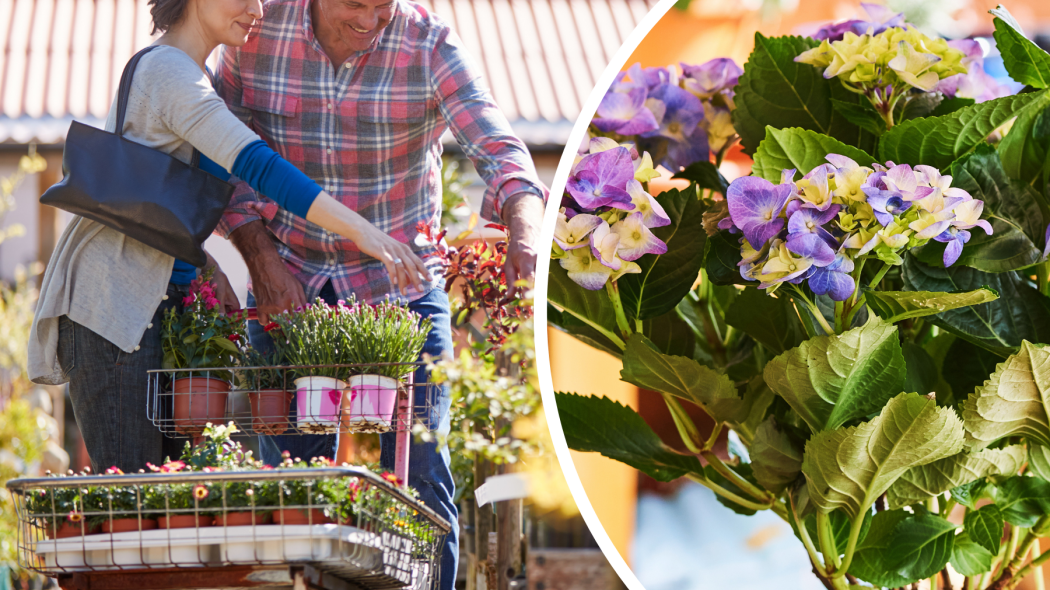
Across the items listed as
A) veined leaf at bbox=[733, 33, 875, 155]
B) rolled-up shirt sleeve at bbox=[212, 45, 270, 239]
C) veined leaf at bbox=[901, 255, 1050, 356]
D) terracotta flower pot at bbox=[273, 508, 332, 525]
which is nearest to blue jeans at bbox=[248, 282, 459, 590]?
rolled-up shirt sleeve at bbox=[212, 45, 270, 239]

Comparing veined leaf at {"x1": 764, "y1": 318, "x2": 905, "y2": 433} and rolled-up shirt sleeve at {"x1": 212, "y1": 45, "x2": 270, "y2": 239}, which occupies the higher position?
rolled-up shirt sleeve at {"x1": 212, "y1": 45, "x2": 270, "y2": 239}

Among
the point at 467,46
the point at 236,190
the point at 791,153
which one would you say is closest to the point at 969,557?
the point at 791,153

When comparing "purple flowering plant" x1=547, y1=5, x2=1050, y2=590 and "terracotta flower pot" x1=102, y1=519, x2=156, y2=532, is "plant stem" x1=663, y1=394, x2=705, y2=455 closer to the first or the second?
"purple flowering plant" x1=547, y1=5, x2=1050, y2=590

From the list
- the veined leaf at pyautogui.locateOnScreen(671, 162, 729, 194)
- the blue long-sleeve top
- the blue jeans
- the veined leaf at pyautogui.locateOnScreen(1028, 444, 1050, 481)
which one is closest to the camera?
the veined leaf at pyautogui.locateOnScreen(1028, 444, 1050, 481)

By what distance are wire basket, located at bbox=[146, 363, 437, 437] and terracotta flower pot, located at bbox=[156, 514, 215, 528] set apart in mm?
158

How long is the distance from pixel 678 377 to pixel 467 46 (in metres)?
2.03

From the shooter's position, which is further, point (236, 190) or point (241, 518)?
point (236, 190)

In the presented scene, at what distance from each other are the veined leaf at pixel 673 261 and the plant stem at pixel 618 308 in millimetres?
17

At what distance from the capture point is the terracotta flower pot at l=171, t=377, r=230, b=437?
0.93m

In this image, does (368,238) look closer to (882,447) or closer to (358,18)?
(358,18)

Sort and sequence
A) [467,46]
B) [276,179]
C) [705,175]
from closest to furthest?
1. [705,175]
2. [276,179]
3. [467,46]

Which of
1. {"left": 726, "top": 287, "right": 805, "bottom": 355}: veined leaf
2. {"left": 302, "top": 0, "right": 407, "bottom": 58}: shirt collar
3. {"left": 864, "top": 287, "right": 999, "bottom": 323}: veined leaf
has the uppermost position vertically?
{"left": 302, "top": 0, "right": 407, "bottom": 58}: shirt collar

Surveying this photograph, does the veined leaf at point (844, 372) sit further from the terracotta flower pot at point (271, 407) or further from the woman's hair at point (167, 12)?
the woman's hair at point (167, 12)

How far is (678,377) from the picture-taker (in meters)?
0.59
